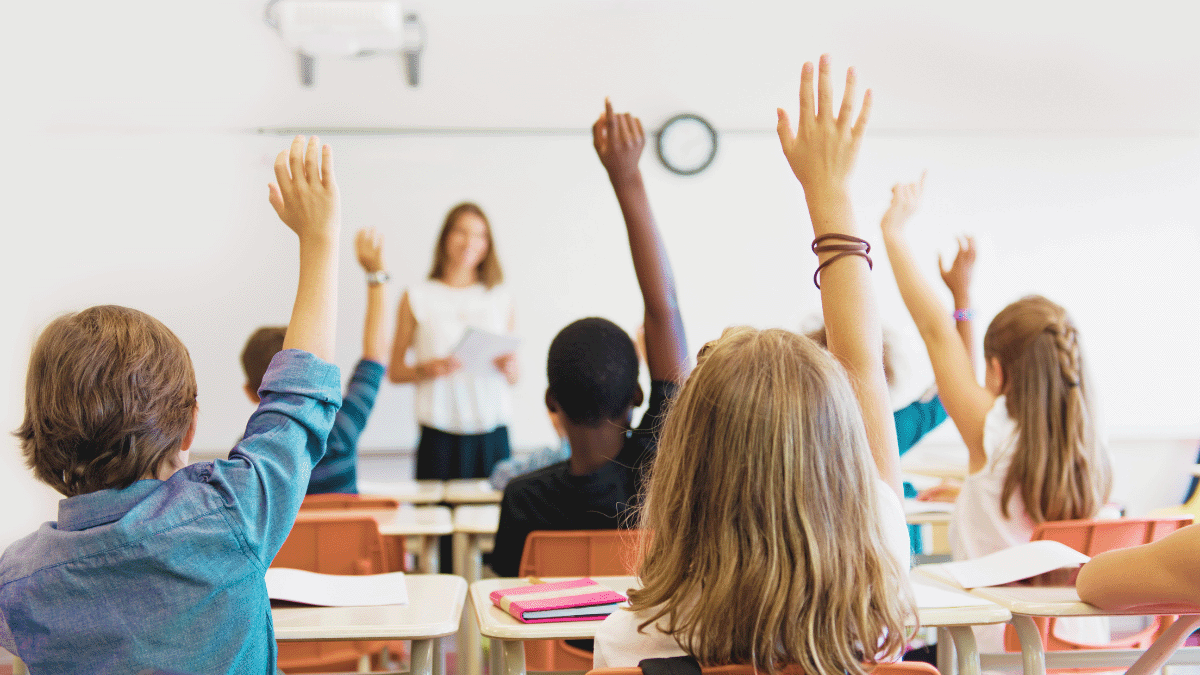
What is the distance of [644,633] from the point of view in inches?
37.2

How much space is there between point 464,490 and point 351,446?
21.7 inches

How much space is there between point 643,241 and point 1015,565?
88 centimetres

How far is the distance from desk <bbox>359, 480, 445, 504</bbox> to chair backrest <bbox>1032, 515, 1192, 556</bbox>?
1752mm

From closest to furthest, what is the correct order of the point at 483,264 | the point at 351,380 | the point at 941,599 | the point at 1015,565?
the point at 941,599 < the point at 1015,565 < the point at 351,380 < the point at 483,264

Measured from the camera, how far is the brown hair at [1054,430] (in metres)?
1.93

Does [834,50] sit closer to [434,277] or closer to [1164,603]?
[434,277]

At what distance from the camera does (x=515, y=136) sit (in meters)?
4.57

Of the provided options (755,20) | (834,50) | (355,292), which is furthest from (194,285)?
(834,50)

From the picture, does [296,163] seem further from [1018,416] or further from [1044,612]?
[1018,416]

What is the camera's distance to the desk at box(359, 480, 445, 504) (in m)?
2.79

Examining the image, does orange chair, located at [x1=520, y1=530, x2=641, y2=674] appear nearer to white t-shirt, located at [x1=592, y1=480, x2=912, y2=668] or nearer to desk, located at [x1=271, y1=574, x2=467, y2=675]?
desk, located at [x1=271, y1=574, x2=467, y2=675]

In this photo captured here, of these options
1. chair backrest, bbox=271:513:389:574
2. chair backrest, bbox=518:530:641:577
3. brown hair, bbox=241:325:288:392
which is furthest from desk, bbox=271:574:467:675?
brown hair, bbox=241:325:288:392

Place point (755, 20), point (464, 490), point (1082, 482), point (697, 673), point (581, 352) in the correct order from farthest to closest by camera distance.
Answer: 1. point (755, 20)
2. point (464, 490)
3. point (1082, 482)
4. point (581, 352)
5. point (697, 673)

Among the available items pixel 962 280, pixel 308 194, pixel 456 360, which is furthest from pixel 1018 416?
pixel 456 360
